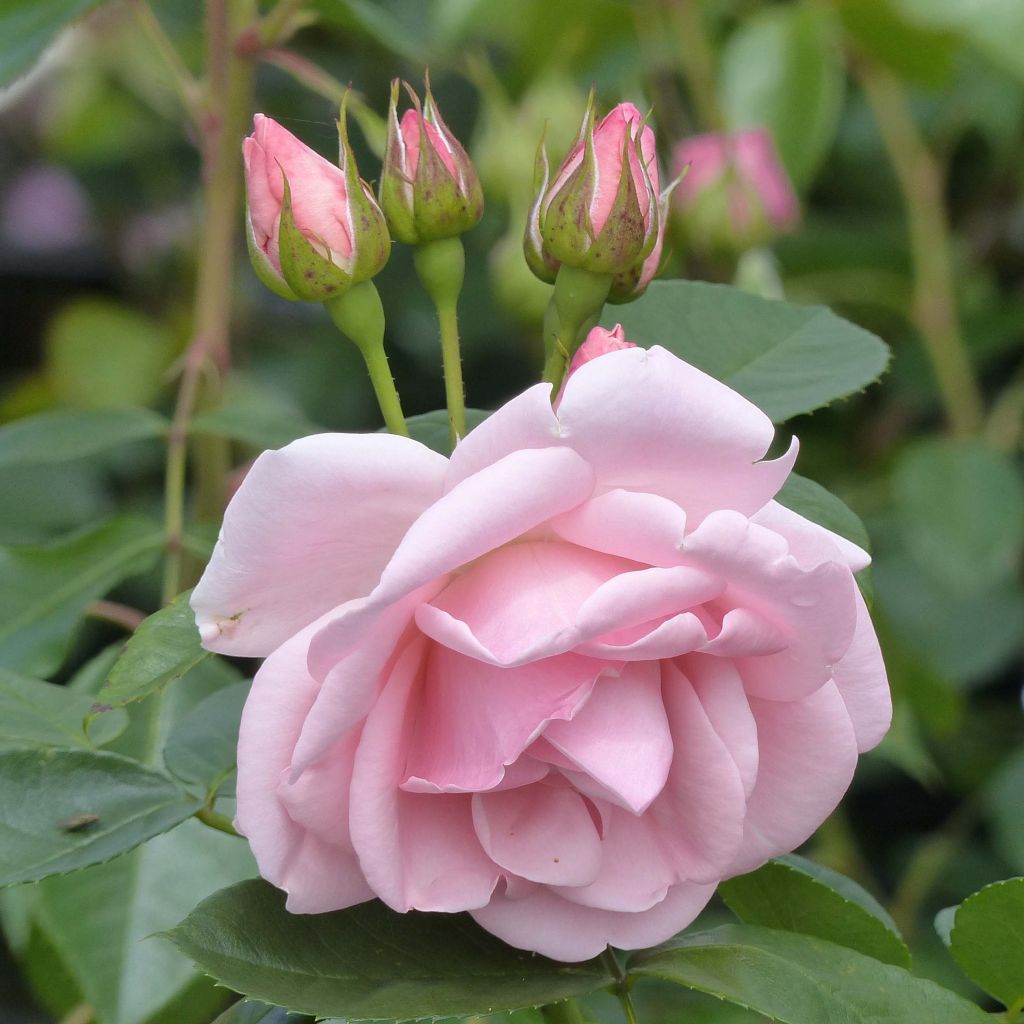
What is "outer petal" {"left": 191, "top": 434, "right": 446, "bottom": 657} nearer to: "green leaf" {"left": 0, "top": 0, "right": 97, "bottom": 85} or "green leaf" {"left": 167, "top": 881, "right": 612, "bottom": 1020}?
"green leaf" {"left": 167, "top": 881, "right": 612, "bottom": 1020}

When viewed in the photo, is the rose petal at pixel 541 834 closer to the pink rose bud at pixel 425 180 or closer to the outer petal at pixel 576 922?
→ the outer petal at pixel 576 922

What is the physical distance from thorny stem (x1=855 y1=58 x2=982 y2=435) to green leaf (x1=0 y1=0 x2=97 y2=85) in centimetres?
111

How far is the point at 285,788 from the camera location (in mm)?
439

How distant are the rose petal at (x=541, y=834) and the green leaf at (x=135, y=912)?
0.93ft

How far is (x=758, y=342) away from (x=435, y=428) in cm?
19

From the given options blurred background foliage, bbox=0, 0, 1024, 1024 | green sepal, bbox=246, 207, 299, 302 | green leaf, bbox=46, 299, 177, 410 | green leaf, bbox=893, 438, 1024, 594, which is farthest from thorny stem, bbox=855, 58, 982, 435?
green sepal, bbox=246, 207, 299, 302

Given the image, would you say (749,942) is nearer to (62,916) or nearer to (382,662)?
→ (382,662)

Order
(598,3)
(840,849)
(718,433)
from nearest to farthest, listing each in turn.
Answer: (718,433) → (840,849) → (598,3)

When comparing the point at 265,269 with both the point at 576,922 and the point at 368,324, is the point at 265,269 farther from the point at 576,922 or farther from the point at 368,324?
the point at 576,922

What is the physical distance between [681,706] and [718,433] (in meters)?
0.10

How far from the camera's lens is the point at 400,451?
1.45 ft

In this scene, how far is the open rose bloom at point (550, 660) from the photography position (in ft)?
1.40

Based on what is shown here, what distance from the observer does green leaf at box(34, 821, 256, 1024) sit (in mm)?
733

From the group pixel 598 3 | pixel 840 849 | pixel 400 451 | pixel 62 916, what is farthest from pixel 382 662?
pixel 598 3
